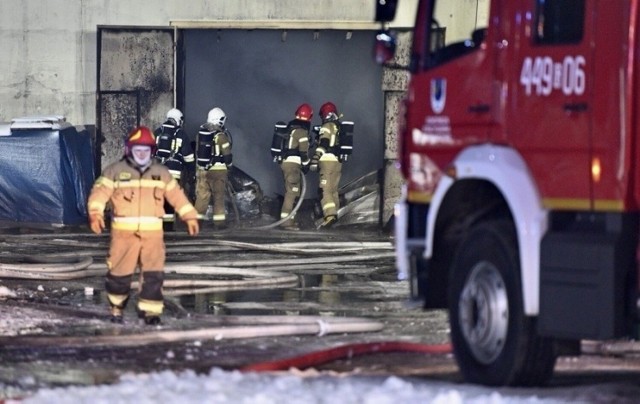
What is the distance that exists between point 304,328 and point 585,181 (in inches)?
136

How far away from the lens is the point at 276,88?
23297mm

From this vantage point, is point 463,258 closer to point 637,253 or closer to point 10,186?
point 637,253

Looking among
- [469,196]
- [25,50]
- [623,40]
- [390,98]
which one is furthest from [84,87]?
[623,40]

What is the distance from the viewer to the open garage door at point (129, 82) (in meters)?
21.5

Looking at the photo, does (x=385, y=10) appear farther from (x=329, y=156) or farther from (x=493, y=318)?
(x=329, y=156)

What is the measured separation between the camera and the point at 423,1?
29.8ft

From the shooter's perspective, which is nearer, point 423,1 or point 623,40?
point 623,40

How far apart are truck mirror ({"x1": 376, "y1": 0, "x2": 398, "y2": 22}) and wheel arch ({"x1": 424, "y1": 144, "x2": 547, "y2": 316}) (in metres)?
1.26

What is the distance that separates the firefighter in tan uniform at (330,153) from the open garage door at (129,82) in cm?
248

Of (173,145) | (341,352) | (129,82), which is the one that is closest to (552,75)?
(341,352)

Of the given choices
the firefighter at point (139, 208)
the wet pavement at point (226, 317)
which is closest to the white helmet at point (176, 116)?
the wet pavement at point (226, 317)

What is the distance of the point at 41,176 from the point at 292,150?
146 inches

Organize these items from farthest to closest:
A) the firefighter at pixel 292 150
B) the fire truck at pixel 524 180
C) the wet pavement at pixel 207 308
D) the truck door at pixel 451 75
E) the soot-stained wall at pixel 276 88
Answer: the soot-stained wall at pixel 276 88
the firefighter at pixel 292 150
the wet pavement at pixel 207 308
the truck door at pixel 451 75
the fire truck at pixel 524 180

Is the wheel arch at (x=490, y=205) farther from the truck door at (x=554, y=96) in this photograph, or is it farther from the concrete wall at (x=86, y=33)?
the concrete wall at (x=86, y=33)
